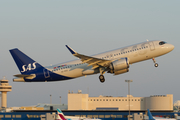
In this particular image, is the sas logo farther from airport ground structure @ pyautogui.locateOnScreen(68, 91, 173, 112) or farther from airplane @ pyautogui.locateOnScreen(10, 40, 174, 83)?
airport ground structure @ pyautogui.locateOnScreen(68, 91, 173, 112)

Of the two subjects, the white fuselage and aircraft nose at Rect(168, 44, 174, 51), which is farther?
aircraft nose at Rect(168, 44, 174, 51)

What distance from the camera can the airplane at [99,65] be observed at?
60.2 m

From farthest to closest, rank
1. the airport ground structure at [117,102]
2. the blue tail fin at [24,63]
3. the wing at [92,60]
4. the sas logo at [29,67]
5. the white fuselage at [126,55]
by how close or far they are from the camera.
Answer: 1. the airport ground structure at [117,102]
2. the sas logo at [29,67]
3. the blue tail fin at [24,63]
4. the white fuselage at [126,55]
5. the wing at [92,60]

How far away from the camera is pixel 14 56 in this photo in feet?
214

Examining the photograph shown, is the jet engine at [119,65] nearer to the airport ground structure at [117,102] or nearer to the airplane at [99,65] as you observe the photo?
the airplane at [99,65]

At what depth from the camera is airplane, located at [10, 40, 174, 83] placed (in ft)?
197

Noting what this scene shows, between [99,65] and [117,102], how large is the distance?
76338mm

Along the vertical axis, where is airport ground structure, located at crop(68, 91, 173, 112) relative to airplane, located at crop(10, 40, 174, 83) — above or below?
below

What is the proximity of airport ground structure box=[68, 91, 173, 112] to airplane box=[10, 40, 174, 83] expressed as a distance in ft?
228

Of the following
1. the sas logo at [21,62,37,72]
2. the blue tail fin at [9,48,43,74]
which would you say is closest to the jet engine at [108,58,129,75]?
the blue tail fin at [9,48,43,74]

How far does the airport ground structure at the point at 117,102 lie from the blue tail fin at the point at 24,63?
68760 mm

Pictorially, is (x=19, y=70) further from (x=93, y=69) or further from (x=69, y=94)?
(x=69, y=94)

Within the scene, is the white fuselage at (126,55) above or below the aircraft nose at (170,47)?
below

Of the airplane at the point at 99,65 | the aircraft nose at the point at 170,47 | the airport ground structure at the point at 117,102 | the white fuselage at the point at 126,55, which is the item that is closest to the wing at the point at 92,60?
the airplane at the point at 99,65
